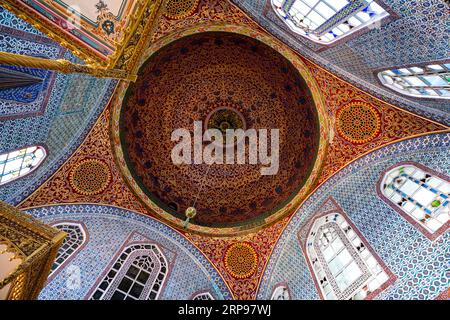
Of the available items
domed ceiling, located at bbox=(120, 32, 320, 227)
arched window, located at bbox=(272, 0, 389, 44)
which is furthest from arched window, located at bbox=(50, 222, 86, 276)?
arched window, located at bbox=(272, 0, 389, 44)

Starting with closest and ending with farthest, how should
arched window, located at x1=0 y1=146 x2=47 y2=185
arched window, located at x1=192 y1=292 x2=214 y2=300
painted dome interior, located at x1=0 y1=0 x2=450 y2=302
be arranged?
painted dome interior, located at x1=0 y1=0 x2=450 y2=302
arched window, located at x1=0 y1=146 x2=47 y2=185
arched window, located at x1=192 y1=292 x2=214 y2=300

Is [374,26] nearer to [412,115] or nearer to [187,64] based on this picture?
[412,115]

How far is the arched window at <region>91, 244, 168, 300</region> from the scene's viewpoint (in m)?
8.96

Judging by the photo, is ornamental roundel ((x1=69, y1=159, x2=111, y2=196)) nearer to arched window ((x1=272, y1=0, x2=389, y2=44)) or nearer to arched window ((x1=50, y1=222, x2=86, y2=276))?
arched window ((x1=50, y1=222, x2=86, y2=276))

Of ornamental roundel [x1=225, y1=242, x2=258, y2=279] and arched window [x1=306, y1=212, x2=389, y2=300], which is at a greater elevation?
ornamental roundel [x1=225, y1=242, x2=258, y2=279]

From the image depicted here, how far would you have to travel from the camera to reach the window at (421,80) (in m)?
5.89

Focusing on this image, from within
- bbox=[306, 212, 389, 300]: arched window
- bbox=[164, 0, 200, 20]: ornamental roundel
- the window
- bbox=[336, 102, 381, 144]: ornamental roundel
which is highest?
bbox=[164, 0, 200, 20]: ornamental roundel

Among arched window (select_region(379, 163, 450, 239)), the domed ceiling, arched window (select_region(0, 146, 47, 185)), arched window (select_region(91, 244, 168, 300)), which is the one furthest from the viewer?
the domed ceiling

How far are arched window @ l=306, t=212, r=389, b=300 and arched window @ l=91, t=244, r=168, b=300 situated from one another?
4.63 meters

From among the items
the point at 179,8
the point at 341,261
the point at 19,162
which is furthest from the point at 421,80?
the point at 19,162

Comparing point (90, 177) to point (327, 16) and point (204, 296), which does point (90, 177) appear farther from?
point (327, 16)

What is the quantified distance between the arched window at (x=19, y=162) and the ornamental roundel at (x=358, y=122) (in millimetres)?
8244

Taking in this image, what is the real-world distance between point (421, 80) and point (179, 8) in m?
6.27

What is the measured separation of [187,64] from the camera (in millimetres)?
10945
